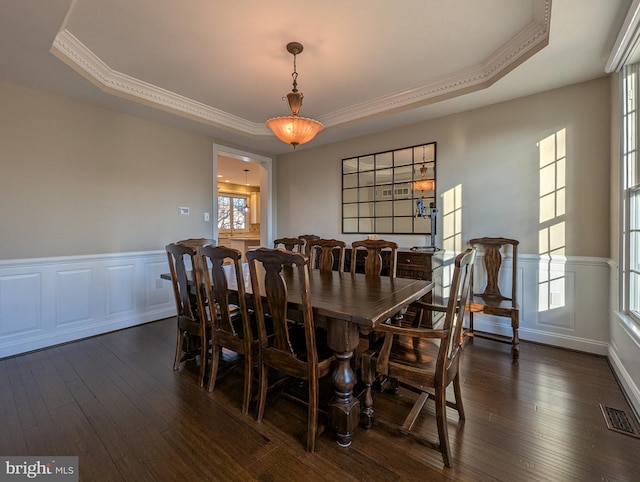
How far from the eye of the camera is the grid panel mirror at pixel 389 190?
366 centimetres

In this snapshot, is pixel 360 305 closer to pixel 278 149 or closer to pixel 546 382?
pixel 546 382

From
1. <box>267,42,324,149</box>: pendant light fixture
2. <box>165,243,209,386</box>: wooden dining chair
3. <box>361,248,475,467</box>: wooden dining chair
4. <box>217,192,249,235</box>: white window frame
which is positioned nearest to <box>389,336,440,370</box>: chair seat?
<box>361,248,475,467</box>: wooden dining chair

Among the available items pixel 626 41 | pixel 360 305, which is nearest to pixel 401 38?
pixel 626 41

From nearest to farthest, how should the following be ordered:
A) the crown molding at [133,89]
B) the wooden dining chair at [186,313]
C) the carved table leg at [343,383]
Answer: the carved table leg at [343,383] → the wooden dining chair at [186,313] → the crown molding at [133,89]

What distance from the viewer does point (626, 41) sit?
194 centimetres

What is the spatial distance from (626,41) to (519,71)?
0.69 meters

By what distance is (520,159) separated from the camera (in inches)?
120

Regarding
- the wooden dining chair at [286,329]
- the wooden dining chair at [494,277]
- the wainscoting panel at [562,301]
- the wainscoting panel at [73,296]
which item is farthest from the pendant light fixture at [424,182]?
the wainscoting panel at [73,296]

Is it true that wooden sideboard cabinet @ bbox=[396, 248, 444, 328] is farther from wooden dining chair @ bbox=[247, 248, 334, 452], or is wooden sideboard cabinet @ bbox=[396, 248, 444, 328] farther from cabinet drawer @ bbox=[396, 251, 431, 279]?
wooden dining chair @ bbox=[247, 248, 334, 452]

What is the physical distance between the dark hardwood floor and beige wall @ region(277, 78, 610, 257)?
4.41 ft

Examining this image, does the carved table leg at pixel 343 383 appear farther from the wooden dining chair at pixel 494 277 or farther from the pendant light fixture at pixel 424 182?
the pendant light fixture at pixel 424 182

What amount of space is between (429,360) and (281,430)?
95cm

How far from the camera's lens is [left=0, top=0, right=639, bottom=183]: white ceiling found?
6.60 feet

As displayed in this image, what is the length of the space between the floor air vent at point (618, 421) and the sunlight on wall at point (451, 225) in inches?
68.5
